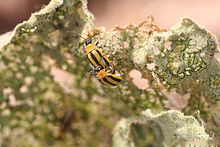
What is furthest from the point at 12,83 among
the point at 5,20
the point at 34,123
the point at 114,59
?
the point at 5,20

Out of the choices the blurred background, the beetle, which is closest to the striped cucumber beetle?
the beetle

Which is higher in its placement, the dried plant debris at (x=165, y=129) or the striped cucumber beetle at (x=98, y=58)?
the striped cucumber beetle at (x=98, y=58)

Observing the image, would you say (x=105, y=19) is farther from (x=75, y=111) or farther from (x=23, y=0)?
(x=75, y=111)

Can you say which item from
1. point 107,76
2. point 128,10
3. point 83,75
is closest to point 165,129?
point 107,76

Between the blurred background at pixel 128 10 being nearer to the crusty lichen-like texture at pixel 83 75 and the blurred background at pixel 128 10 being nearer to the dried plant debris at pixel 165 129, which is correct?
the crusty lichen-like texture at pixel 83 75

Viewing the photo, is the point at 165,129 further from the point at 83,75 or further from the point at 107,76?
the point at 83,75

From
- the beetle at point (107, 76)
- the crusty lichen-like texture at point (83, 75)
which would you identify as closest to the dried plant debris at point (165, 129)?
the crusty lichen-like texture at point (83, 75)
